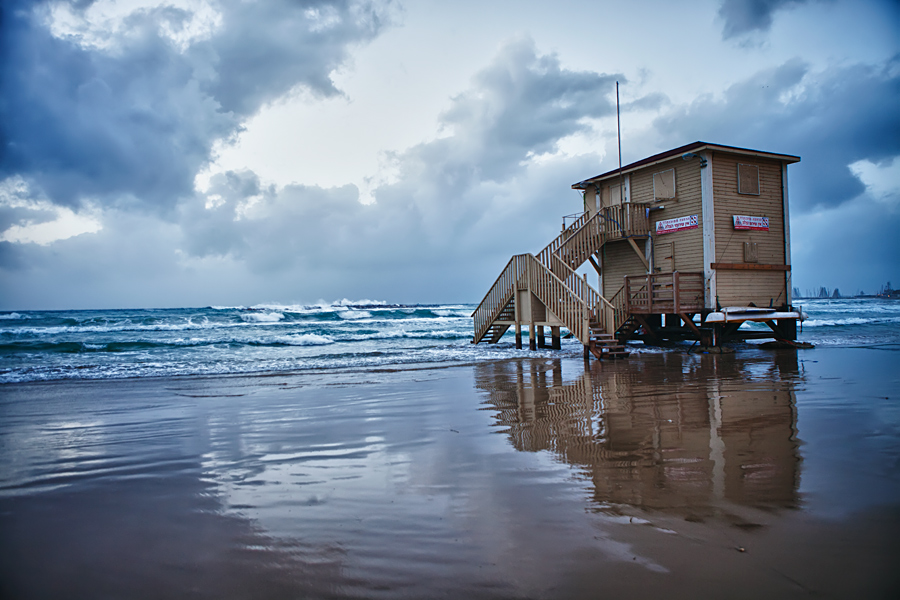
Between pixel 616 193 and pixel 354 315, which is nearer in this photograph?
pixel 616 193

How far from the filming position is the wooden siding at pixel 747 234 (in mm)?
16406

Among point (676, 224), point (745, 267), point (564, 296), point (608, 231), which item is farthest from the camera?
point (608, 231)

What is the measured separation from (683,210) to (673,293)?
10.3 ft

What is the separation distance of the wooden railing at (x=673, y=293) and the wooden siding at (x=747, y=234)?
64cm

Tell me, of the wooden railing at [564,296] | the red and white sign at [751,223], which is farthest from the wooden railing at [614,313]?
the red and white sign at [751,223]

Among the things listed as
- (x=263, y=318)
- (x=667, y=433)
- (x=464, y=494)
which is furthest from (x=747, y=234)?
(x=263, y=318)

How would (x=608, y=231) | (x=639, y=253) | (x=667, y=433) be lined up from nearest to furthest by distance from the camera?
(x=667, y=433) → (x=639, y=253) → (x=608, y=231)

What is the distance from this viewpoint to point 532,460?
15.0 feet

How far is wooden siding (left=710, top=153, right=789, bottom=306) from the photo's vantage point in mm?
16406

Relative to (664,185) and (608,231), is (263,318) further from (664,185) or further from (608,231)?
(664,185)

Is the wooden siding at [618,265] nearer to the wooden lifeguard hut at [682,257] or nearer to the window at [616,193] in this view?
the wooden lifeguard hut at [682,257]

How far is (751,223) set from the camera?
1681 centimetres

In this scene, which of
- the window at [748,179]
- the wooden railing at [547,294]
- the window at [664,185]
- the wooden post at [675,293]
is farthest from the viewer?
the window at [664,185]

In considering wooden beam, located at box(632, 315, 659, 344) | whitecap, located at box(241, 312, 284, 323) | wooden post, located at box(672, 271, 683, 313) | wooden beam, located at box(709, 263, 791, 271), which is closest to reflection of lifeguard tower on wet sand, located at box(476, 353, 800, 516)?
wooden post, located at box(672, 271, 683, 313)
